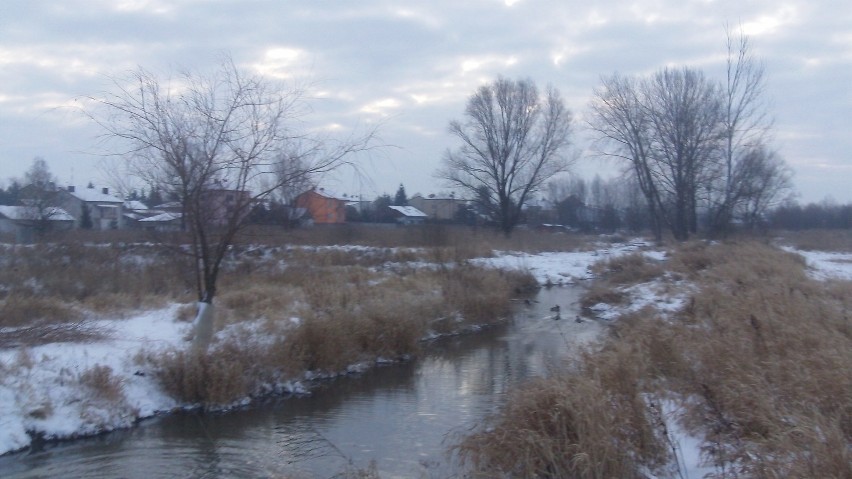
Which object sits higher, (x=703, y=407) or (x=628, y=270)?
(x=628, y=270)

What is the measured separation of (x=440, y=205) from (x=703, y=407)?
62.3 metres

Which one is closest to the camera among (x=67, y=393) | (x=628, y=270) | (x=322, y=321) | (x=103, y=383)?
(x=67, y=393)

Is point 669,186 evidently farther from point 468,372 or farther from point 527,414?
point 527,414

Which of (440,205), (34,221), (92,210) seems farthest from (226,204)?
(440,205)

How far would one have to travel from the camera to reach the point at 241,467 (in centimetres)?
982

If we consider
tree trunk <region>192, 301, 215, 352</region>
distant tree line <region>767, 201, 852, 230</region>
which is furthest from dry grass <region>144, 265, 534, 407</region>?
distant tree line <region>767, 201, 852, 230</region>

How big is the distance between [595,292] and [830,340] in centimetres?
1639

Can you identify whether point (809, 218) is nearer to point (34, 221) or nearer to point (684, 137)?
point (684, 137)

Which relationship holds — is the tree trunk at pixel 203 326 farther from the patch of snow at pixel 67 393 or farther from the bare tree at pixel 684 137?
the bare tree at pixel 684 137

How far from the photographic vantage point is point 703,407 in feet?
28.4

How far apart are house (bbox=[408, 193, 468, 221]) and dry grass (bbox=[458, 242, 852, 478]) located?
3244cm

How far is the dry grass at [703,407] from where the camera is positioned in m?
6.92

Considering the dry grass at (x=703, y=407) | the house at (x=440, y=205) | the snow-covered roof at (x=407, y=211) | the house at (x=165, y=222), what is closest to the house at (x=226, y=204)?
the house at (x=165, y=222)

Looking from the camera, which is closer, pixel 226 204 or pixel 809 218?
pixel 226 204
